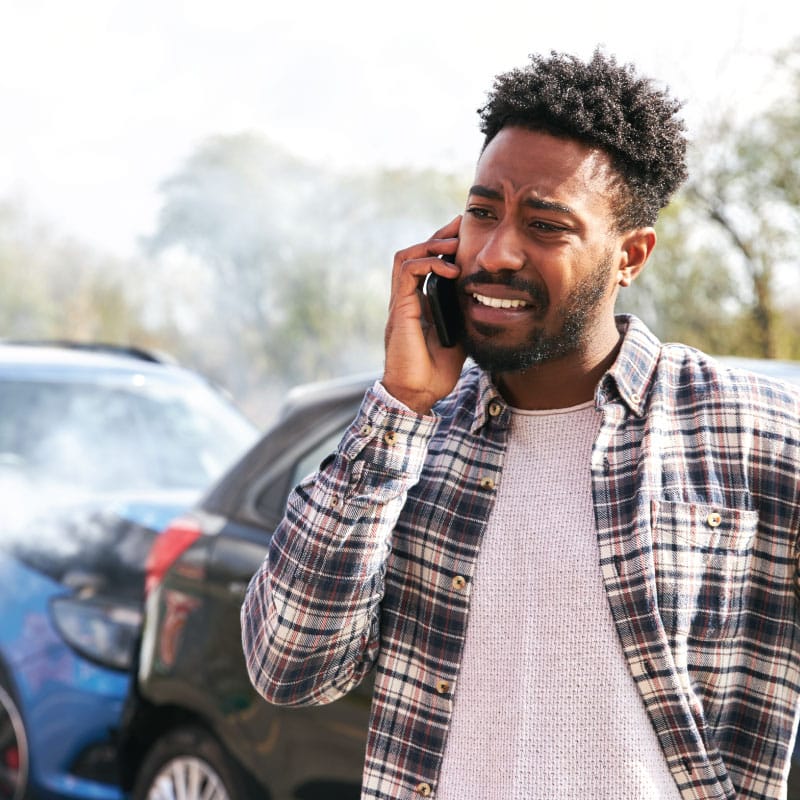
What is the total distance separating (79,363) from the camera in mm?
5352

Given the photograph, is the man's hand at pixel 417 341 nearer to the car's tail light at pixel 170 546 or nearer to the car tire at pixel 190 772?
the car tire at pixel 190 772

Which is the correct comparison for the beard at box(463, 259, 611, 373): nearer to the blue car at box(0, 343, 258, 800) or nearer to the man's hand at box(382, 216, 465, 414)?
the man's hand at box(382, 216, 465, 414)

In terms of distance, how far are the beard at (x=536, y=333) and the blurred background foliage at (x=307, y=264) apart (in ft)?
18.1

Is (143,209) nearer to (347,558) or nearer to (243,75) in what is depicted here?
(243,75)

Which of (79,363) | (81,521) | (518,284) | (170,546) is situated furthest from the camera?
(79,363)

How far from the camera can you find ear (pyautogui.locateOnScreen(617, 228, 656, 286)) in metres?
2.04

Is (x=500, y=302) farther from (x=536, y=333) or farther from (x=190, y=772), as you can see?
(x=190, y=772)

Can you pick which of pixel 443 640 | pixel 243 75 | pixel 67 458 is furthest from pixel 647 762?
pixel 243 75

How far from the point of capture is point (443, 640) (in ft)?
6.04

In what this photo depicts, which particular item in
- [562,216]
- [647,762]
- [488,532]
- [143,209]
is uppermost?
[143,209]

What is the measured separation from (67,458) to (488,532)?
3.53m

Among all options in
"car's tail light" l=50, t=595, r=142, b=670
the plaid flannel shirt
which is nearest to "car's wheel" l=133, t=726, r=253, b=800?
"car's tail light" l=50, t=595, r=142, b=670

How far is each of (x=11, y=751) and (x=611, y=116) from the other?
316cm

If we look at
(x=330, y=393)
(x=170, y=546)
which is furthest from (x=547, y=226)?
(x=170, y=546)
